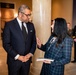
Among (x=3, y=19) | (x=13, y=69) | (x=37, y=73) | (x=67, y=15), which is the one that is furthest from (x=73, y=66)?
(x=3, y=19)

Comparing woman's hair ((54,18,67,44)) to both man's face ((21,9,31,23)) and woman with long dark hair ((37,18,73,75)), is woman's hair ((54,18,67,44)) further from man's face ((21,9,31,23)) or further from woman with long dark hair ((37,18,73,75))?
man's face ((21,9,31,23))

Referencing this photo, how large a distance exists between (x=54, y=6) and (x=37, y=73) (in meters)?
9.00

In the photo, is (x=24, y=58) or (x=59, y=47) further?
(x=24, y=58)

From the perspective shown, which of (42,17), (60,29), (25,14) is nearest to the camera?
(60,29)

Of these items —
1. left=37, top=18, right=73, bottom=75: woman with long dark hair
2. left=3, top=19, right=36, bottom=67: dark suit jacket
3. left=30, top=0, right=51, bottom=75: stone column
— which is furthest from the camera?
left=30, top=0, right=51, bottom=75: stone column

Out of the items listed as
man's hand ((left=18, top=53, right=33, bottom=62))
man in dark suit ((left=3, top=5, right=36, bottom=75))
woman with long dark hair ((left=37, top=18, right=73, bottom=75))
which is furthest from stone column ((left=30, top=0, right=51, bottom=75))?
woman with long dark hair ((left=37, top=18, right=73, bottom=75))

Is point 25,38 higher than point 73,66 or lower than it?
higher

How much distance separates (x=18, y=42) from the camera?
272cm

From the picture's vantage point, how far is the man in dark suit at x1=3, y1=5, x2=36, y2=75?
2.68 meters

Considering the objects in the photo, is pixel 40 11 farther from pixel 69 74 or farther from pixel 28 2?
pixel 28 2

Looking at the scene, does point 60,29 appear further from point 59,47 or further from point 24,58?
point 24,58

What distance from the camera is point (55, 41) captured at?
254 cm

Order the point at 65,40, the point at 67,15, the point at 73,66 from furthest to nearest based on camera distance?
the point at 67,15 → the point at 73,66 → the point at 65,40

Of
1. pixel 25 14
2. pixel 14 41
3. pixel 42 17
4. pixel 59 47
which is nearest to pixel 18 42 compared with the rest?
pixel 14 41
